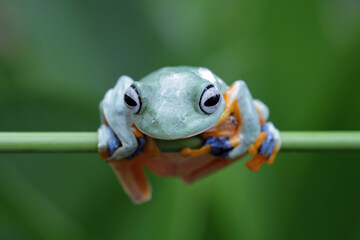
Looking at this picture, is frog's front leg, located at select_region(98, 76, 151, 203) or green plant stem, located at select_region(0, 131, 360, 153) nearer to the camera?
green plant stem, located at select_region(0, 131, 360, 153)

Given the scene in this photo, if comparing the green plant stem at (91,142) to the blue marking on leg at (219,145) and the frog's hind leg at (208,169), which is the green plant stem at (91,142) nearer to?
the blue marking on leg at (219,145)

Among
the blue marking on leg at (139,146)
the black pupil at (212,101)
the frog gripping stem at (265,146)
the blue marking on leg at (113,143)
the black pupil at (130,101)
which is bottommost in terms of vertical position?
the frog gripping stem at (265,146)

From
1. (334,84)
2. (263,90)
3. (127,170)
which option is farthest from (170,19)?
(127,170)

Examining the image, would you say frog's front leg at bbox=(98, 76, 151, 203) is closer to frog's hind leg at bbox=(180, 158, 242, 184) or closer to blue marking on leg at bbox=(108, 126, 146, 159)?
blue marking on leg at bbox=(108, 126, 146, 159)

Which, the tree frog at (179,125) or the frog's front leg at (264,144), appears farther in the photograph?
the frog's front leg at (264,144)

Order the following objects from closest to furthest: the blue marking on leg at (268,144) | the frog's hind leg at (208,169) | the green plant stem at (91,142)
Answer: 1. the green plant stem at (91,142)
2. the blue marking on leg at (268,144)
3. the frog's hind leg at (208,169)

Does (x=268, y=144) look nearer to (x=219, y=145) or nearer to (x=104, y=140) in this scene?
(x=219, y=145)

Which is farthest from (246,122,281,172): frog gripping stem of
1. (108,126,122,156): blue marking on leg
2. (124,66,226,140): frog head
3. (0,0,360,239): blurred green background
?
(0,0,360,239): blurred green background

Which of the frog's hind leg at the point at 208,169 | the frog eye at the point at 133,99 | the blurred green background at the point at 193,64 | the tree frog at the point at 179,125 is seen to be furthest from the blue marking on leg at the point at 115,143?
the blurred green background at the point at 193,64

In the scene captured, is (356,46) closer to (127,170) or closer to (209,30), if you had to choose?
(209,30)
